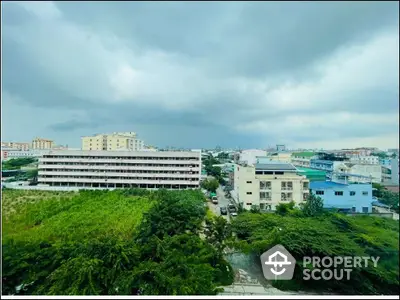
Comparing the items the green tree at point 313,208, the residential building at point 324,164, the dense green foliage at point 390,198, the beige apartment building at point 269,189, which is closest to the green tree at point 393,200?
the dense green foliage at point 390,198

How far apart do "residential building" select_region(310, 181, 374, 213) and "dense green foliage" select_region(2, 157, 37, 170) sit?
7103mm

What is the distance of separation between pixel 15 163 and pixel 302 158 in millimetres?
14825

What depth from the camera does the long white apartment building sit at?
10.6 metres

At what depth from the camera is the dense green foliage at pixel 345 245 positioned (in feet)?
7.81

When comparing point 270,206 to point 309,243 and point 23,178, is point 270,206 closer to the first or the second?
point 309,243

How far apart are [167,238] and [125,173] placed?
8.08 m

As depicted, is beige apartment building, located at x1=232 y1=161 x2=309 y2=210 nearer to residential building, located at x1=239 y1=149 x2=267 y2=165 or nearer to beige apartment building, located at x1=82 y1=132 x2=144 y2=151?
residential building, located at x1=239 y1=149 x2=267 y2=165

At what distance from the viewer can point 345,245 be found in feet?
9.86

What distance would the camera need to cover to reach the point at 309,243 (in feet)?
10.2

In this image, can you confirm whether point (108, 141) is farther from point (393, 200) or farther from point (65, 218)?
point (393, 200)

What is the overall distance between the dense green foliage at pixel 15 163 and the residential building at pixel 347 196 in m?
7.10

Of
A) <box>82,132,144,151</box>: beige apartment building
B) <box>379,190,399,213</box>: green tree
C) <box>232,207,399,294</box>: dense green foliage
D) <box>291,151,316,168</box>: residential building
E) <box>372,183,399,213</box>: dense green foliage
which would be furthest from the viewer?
<box>291,151,316,168</box>: residential building

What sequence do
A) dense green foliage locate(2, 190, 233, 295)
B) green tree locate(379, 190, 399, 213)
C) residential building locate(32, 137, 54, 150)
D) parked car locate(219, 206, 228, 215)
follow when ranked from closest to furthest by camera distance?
dense green foliage locate(2, 190, 233, 295) → green tree locate(379, 190, 399, 213) → parked car locate(219, 206, 228, 215) → residential building locate(32, 137, 54, 150)

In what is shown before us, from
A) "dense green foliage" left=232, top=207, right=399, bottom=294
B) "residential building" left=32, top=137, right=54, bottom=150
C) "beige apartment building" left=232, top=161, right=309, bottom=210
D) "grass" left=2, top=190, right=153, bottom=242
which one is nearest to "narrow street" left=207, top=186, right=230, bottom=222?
"beige apartment building" left=232, top=161, right=309, bottom=210
